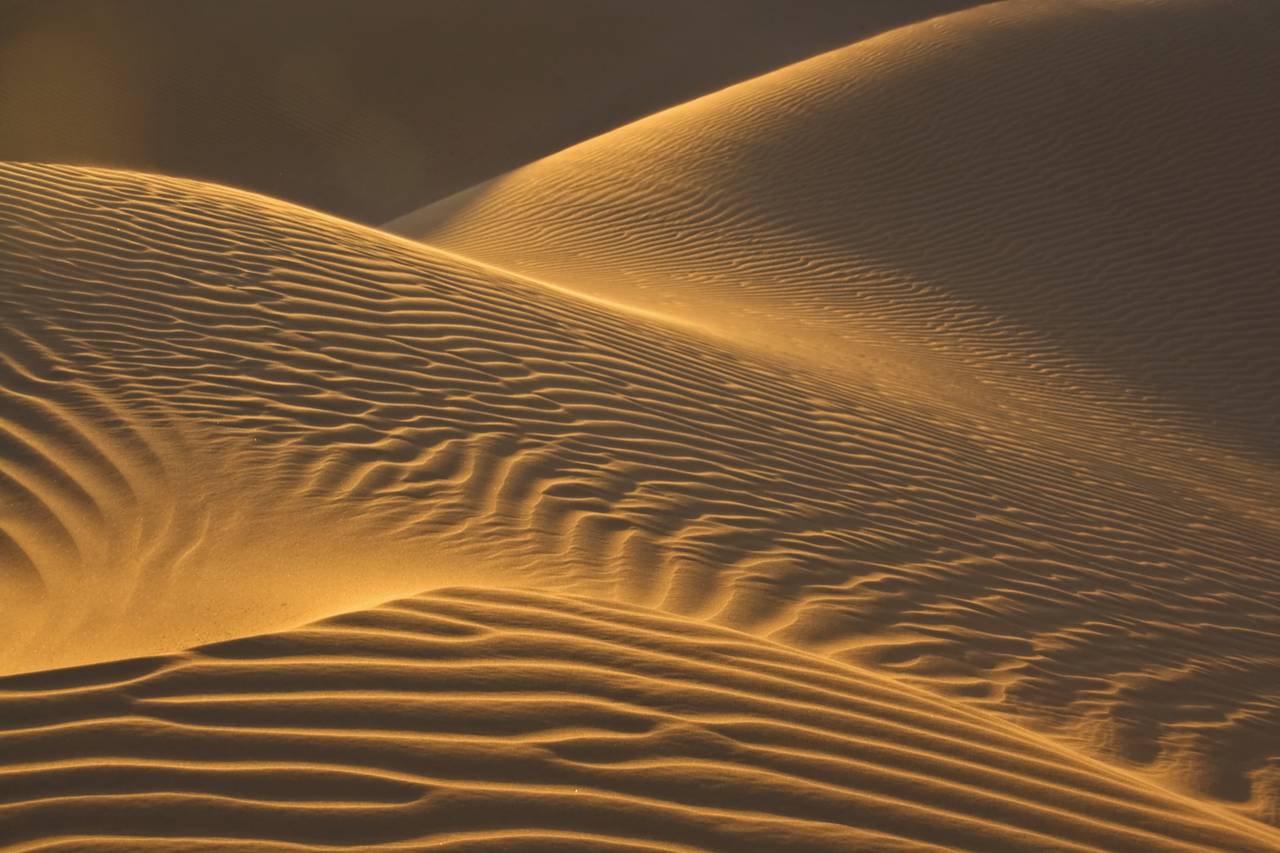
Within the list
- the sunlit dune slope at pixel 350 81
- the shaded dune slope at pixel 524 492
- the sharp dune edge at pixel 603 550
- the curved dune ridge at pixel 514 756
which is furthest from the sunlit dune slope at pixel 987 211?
the curved dune ridge at pixel 514 756

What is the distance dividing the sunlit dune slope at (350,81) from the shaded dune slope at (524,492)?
13507mm

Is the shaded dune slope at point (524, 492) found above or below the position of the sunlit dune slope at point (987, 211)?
below

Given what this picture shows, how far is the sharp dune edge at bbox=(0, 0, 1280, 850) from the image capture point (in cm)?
233

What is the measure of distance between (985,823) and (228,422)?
3.56m

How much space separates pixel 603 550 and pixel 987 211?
1065cm

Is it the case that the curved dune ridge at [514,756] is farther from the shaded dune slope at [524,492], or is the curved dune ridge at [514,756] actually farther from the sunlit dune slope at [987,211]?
the sunlit dune slope at [987,211]

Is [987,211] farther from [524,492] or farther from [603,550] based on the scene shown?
[603,550]

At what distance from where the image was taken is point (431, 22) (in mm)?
24188

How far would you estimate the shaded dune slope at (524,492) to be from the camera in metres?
3.61

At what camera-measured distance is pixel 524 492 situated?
4516mm

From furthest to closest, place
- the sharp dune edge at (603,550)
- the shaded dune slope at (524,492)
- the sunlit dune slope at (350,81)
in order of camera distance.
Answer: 1. the sunlit dune slope at (350,81)
2. the shaded dune slope at (524,492)
3. the sharp dune edge at (603,550)

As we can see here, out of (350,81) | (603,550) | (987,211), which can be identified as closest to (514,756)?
(603,550)

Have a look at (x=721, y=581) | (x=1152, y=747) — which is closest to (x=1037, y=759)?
(x=1152, y=747)

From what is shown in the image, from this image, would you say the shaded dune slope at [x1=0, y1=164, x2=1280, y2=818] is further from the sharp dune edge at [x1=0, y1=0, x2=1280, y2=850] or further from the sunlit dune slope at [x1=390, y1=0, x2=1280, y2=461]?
the sunlit dune slope at [x1=390, y1=0, x2=1280, y2=461]
